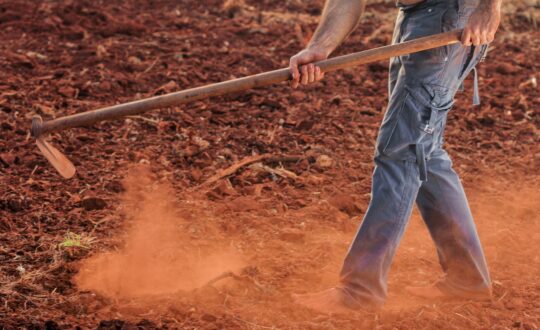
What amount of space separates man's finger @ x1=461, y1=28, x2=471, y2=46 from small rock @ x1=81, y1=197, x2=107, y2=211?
2.19m

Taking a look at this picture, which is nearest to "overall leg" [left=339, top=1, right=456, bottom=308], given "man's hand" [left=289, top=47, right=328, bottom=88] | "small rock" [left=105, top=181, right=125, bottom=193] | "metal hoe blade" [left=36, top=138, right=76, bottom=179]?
"man's hand" [left=289, top=47, right=328, bottom=88]

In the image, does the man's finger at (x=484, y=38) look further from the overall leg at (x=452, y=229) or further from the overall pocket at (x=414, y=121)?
the overall leg at (x=452, y=229)

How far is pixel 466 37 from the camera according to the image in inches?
128

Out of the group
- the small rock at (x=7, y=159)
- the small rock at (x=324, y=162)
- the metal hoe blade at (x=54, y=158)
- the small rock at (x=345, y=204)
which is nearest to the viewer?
the metal hoe blade at (x=54, y=158)

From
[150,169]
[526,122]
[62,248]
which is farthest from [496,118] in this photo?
[62,248]

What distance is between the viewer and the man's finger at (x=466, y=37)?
10.6 ft

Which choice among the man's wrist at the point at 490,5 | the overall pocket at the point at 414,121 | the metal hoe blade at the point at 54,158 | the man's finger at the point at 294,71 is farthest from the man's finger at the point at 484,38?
the metal hoe blade at the point at 54,158

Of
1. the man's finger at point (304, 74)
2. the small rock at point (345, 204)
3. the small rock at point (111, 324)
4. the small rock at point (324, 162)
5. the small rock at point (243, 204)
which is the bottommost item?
the small rock at point (111, 324)

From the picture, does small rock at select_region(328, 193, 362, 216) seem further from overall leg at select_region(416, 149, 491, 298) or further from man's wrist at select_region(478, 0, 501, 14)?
man's wrist at select_region(478, 0, 501, 14)

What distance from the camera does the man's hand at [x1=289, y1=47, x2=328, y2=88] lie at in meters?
3.42

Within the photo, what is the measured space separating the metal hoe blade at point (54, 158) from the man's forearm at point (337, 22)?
1.27m

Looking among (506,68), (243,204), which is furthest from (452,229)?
(506,68)

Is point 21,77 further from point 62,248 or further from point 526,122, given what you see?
point 526,122

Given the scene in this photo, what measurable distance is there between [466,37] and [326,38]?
1.98 ft
